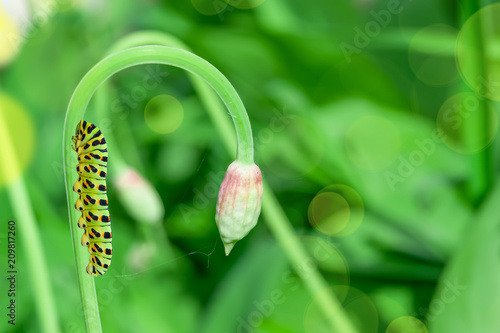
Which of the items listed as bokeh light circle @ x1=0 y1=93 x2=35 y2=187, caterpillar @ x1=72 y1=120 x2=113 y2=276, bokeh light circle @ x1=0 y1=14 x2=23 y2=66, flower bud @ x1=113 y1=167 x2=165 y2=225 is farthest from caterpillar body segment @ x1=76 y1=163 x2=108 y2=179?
bokeh light circle @ x1=0 y1=14 x2=23 y2=66

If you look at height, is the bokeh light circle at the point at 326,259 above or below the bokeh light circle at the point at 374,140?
below

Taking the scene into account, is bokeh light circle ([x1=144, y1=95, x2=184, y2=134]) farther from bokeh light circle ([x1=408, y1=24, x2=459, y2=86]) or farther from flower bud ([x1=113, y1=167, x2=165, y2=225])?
bokeh light circle ([x1=408, y1=24, x2=459, y2=86])

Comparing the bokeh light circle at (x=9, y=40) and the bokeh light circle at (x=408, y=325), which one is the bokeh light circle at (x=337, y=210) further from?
the bokeh light circle at (x=9, y=40)

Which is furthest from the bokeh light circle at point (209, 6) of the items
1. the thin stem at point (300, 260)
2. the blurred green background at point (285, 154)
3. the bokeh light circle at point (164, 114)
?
the thin stem at point (300, 260)

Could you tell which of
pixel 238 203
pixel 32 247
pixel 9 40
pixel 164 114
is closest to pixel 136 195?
pixel 32 247

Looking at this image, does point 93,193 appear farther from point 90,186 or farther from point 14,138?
point 14,138

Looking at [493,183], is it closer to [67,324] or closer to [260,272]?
[260,272]

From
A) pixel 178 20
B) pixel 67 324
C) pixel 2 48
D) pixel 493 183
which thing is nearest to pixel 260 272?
pixel 67 324
